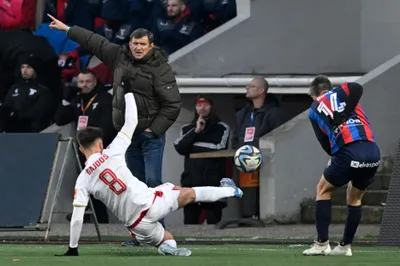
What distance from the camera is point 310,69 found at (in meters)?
21.8

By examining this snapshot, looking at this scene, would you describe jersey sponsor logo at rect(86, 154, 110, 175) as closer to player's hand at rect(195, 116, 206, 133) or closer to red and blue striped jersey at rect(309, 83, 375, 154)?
red and blue striped jersey at rect(309, 83, 375, 154)

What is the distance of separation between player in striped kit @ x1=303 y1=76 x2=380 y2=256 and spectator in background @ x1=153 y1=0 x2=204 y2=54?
801cm

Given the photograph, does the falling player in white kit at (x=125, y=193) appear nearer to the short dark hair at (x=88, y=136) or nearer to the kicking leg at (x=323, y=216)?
the short dark hair at (x=88, y=136)

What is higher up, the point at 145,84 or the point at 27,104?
the point at 145,84

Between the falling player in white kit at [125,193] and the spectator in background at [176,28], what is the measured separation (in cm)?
863

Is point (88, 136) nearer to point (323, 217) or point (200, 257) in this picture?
point (200, 257)

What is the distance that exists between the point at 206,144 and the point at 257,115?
87cm

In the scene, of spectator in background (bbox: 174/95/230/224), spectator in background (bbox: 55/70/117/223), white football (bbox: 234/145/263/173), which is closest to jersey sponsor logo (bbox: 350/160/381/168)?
white football (bbox: 234/145/263/173)

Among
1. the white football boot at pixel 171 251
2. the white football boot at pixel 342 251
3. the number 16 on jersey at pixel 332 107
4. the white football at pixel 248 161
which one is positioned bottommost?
the white football boot at pixel 342 251

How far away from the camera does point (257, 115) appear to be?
787 inches

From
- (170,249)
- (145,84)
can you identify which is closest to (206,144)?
(145,84)

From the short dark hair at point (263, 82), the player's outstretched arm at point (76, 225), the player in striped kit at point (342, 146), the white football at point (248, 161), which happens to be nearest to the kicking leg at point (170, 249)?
the player's outstretched arm at point (76, 225)

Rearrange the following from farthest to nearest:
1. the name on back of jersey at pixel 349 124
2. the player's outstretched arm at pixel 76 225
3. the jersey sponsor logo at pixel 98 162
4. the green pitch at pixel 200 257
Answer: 1. the name on back of jersey at pixel 349 124
2. the jersey sponsor logo at pixel 98 162
3. the player's outstretched arm at pixel 76 225
4. the green pitch at pixel 200 257

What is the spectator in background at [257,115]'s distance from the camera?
19.8 meters
